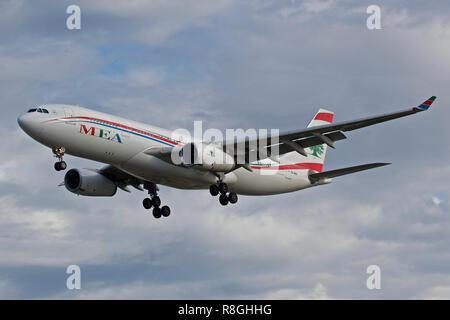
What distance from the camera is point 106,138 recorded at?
47781 millimetres

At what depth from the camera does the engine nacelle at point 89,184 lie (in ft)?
181

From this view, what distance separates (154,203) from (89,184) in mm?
4666

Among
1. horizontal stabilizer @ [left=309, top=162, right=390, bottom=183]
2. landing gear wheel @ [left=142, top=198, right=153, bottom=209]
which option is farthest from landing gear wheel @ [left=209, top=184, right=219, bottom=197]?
horizontal stabilizer @ [left=309, top=162, right=390, bottom=183]

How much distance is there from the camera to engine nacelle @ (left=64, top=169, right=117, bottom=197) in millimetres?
55312

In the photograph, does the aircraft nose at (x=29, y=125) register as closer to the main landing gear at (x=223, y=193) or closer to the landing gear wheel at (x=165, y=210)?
the main landing gear at (x=223, y=193)

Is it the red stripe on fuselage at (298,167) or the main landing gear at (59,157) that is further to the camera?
the red stripe on fuselage at (298,167)

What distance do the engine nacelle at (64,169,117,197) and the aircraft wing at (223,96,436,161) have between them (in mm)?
9427

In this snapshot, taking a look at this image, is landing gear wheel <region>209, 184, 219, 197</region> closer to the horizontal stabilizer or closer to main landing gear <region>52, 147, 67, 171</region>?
the horizontal stabilizer

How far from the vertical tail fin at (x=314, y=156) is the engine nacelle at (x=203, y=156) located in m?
7.91

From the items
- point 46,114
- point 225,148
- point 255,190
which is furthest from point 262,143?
point 46,114

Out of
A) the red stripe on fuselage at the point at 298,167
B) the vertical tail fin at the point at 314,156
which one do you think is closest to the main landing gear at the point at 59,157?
the red stripe on fuselage at the point at 298,167

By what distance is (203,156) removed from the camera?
4928 centimetres

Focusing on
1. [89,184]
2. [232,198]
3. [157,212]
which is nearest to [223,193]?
[232,198]

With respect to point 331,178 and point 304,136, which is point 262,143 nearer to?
point 304,136
